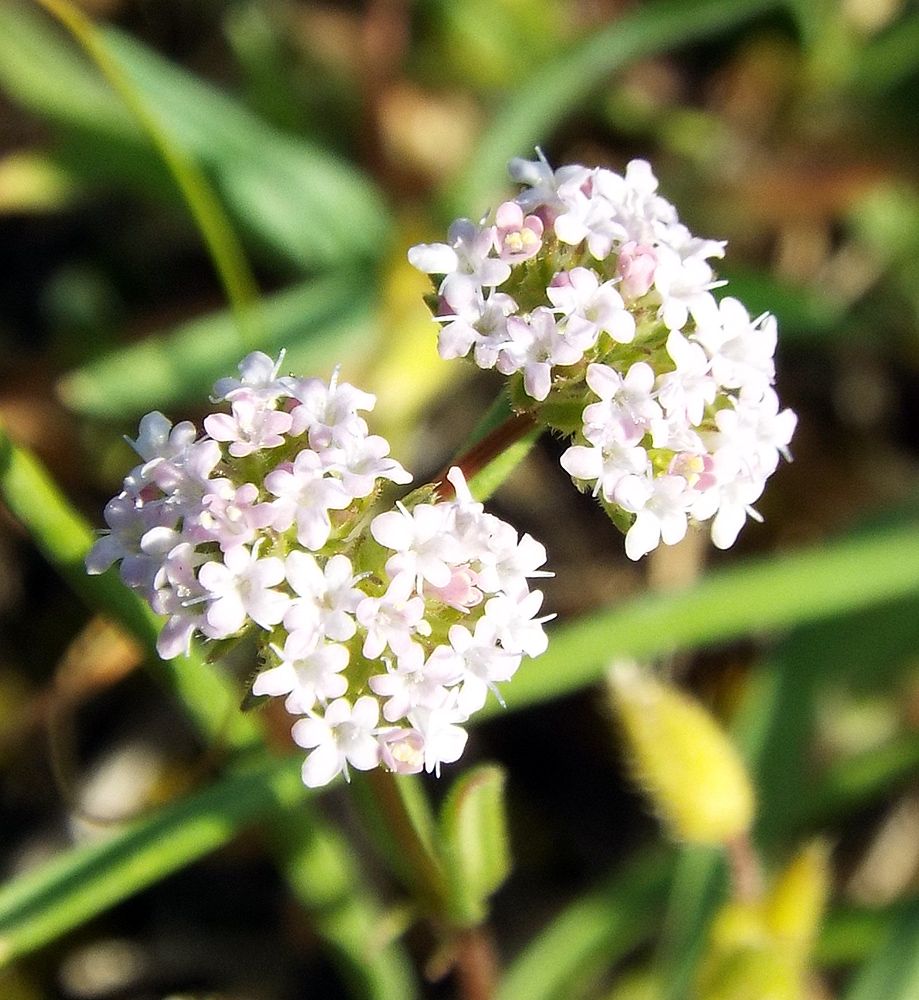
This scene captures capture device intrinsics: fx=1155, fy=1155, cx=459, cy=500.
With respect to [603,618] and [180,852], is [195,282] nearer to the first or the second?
[603,618]

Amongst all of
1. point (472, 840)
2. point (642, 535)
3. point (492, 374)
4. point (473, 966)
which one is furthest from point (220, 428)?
point (492, 374)

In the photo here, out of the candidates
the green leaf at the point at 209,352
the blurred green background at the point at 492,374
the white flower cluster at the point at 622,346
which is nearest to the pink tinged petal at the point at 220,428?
the white flower cluster at the point at 622,346

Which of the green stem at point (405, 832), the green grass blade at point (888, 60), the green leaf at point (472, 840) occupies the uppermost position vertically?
the green grass blade at point (888, 60)

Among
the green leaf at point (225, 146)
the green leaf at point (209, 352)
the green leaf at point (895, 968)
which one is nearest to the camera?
the green leaf at point (895, 968)

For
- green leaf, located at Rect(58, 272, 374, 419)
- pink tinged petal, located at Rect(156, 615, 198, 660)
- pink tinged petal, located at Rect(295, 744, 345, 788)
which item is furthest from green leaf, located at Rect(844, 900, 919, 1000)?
green leaf, located at Rect(58, 272, 374, 419)

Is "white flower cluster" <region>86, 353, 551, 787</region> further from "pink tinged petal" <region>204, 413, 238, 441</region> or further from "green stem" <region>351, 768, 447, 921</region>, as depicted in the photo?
"green stem" <region>351, 768, 447, 921</region>

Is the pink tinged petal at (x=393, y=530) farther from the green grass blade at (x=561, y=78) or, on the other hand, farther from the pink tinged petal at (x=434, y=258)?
the green grass blade at (x=561, y=78)
